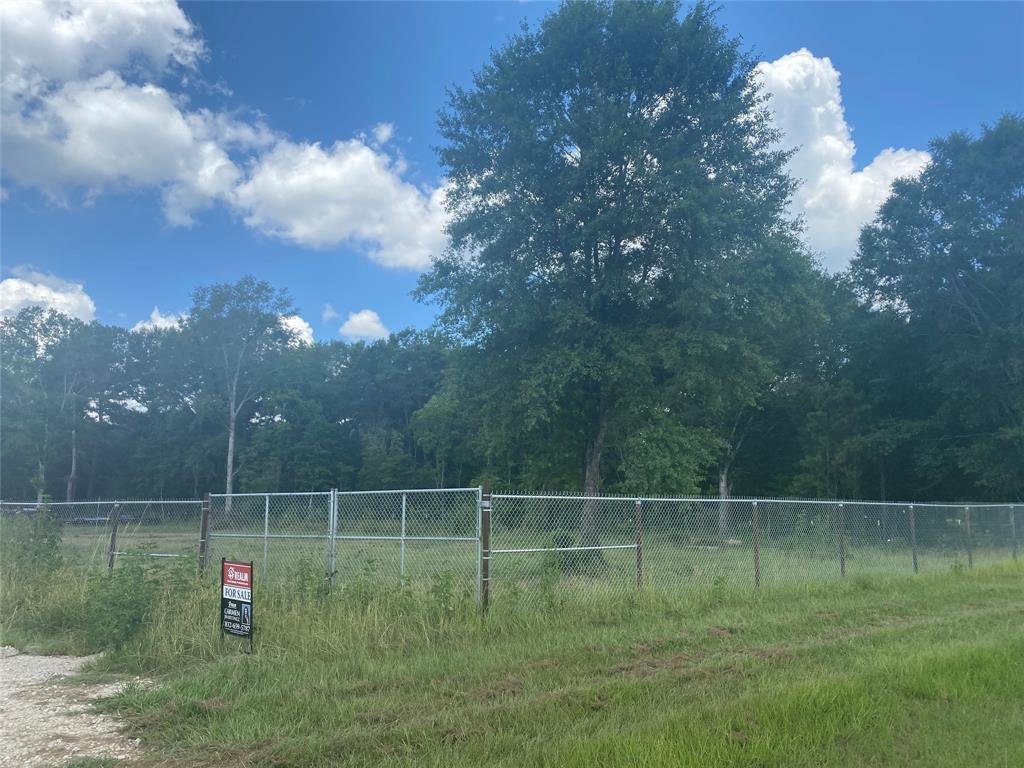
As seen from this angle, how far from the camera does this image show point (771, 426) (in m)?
44.8

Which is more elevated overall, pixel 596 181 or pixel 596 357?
pixel 596 181

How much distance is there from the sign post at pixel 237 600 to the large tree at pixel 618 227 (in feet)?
41.7

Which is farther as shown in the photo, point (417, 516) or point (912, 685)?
point (417, 516)

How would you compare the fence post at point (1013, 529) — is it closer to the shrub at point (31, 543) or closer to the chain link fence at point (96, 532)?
the chain link fence at point (96, 532)

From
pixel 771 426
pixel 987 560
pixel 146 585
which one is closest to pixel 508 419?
pixel 987 560

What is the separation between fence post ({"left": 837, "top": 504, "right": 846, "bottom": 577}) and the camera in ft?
42.4

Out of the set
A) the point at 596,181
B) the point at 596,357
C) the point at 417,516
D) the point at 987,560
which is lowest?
the point at 987,560

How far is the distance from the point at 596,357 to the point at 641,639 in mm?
12707

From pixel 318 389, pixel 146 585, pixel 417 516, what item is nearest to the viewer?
pixel 146 585

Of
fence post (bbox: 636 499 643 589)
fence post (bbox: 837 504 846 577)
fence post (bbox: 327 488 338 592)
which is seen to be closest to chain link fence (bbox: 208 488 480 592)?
fence post (bbox: 327 488 338 592)

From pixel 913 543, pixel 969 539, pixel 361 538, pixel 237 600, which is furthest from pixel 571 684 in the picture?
pixel 969 539

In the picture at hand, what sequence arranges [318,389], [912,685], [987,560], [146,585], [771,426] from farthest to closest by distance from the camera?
1. [318,389]
2. [771,426]
3. [987,560]
4. [146,585]
5. [912,685]

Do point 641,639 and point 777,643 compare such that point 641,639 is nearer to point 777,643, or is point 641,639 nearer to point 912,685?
point 777,643

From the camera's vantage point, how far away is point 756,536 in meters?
11.7
